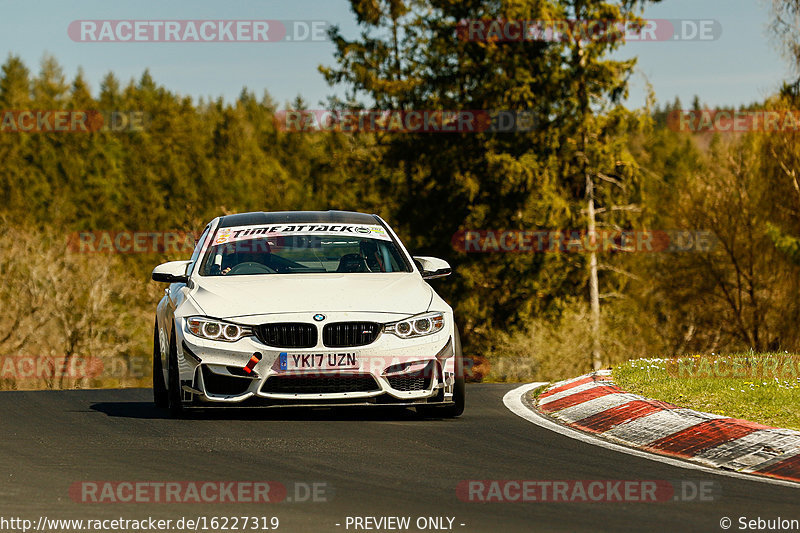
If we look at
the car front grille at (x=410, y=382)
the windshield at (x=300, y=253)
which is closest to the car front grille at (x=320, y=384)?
the car front grille at (x=410, y=382)

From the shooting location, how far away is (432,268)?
9.96 meters

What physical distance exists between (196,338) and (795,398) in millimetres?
4731

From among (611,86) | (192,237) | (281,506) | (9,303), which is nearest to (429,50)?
(611,86)

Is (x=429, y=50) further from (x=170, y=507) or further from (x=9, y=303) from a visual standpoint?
(x=170, y=507)

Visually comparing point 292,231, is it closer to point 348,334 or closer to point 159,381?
point 159,381

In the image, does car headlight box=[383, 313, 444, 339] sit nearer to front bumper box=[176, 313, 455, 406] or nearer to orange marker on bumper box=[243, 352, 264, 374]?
front bumper box=[176, 313, 455, 406]

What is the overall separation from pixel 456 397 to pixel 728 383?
2.49 meters

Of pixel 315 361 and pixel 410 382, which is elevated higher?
pixel 315 361

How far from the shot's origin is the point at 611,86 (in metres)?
40.5

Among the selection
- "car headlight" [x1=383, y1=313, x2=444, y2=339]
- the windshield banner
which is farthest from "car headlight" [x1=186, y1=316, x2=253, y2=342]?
the windshield banner

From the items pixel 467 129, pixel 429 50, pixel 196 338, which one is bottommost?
pixel 196 338

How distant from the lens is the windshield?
32.1 ft

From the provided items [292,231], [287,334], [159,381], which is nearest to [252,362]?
[287,334]

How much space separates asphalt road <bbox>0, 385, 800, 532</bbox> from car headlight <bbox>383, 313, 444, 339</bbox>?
29.1 inches
